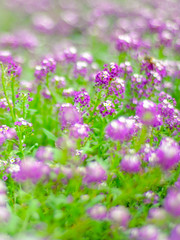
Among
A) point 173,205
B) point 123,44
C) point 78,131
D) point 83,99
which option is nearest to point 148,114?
point 78,131

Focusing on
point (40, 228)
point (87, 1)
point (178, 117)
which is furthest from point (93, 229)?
point (87, 1)

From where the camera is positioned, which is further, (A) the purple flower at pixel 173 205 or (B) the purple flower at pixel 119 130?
(B) the purple flower at pixel 119 130

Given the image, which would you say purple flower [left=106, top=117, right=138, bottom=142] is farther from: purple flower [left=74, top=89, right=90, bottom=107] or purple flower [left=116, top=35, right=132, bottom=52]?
purple flower [left=116, top=35, right=132, bottom=52]

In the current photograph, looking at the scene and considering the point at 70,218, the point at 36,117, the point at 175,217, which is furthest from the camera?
the point at 36,117

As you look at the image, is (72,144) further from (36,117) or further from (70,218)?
(36,117)

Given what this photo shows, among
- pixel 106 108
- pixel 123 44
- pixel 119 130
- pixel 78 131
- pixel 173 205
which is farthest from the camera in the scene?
pixel 123 44

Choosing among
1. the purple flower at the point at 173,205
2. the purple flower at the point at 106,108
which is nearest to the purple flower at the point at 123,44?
the purple flower at the point at 106,108

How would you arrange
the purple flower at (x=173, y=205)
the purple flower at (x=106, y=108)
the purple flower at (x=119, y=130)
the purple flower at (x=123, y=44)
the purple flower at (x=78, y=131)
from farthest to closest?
the purple flower at (x=123, y=44), the purple flower at (x=106, y=108), the purple flower at (x=78, y=131), the purple flower at (x=119, y=130), the purple flower at (x=173, y=205)

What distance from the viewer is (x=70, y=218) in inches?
128

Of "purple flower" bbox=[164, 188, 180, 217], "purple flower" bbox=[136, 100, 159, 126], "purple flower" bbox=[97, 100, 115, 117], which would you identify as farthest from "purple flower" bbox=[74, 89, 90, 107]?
"purple flower" bbox=[164, 188, 180, 217]

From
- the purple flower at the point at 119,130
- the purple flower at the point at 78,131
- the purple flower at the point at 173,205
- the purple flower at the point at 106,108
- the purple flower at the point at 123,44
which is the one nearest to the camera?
the purple flower at the point at 173,205

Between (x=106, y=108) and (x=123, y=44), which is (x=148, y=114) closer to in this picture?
(x=106, y=108)

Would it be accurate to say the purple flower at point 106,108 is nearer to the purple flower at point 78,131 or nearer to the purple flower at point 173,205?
the purple flower at point 78,131

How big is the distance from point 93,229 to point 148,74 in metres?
2.68
